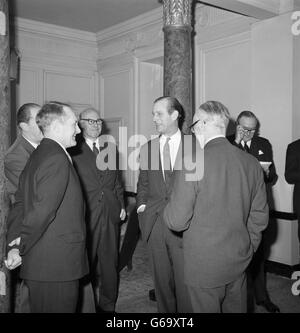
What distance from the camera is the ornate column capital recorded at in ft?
12.3

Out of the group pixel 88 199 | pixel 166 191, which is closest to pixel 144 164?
pixel 166 191

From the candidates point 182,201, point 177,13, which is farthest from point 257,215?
point 177,13

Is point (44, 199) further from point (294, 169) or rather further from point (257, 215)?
point (294, 169)

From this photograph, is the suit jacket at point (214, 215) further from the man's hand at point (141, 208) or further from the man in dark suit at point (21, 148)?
the man in dark suit at point (21, 148)

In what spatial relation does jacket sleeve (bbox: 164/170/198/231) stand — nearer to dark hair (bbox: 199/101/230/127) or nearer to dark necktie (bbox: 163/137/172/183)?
dark hair (bbox: 199/101/230/127)

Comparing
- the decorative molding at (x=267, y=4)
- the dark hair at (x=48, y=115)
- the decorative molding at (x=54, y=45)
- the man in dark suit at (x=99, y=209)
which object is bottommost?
the man in dark suit at (x=99, y=209)

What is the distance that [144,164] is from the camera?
310 centimetres

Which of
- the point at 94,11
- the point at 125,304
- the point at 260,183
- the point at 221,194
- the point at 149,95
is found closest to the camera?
the point at 221,194

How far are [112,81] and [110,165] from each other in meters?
4.66

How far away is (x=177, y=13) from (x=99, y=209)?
1996mm

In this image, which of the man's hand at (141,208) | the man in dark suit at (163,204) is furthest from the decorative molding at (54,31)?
the man's hand at (141,208)

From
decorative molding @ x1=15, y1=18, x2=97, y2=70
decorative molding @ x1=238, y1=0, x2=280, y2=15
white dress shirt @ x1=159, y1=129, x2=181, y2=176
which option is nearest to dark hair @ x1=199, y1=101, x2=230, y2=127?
white dress shirt @ x1=159, y1=129, x2=181, y2=176

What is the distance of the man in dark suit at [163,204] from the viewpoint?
9.59ft
